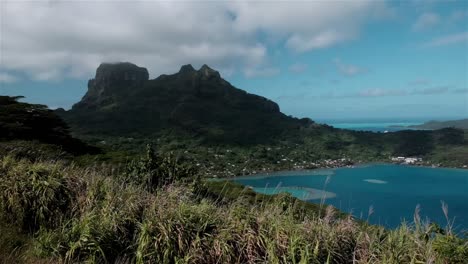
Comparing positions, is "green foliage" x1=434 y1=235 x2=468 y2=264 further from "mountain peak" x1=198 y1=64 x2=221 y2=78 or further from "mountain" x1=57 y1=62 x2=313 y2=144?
"mountain peak" x1=198 y1=64 x2=221 y2=78

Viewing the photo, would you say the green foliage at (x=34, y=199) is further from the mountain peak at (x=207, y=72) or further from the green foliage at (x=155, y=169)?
the mountain peak at (x=207, y=72)

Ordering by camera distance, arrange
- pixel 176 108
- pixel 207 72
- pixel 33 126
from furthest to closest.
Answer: pixel 207 72 → pixel 176 108 → pixel 33 126

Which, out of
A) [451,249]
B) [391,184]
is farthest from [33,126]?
[391,184]

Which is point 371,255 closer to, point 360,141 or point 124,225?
point 124,225

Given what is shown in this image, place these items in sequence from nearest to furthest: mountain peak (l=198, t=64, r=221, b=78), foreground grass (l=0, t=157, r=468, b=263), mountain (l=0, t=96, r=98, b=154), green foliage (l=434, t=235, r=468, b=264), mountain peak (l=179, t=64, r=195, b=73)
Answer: green foliage (l=434, t=235, r=468, b=264) → foreground grass (l=0, t=157, r=468, b=263) → mountain (l=0, t=96, r=98, b=154) → mountain peak (l=198, t=64, r=221, b=78) → mountain peak (l=179, t=64, r=195, b=73)

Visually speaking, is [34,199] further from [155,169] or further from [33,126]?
[33,126]

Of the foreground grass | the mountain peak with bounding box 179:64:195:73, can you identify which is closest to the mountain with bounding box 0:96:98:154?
the foreground grass

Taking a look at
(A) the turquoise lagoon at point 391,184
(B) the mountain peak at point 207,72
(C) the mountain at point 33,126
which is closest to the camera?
(C) the mountain at point 33,126

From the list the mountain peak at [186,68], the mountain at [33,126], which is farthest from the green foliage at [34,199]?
the mountain peak at [186,68]
